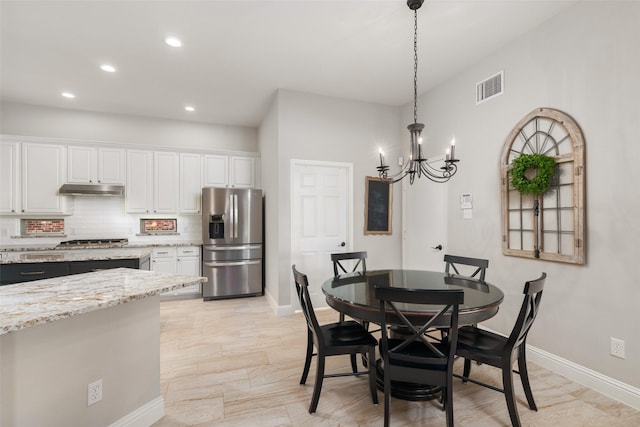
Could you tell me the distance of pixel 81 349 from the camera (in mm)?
1585

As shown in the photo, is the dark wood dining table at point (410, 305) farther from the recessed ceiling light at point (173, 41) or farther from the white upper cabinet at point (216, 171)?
the white upper cabinet at point (216, 171)

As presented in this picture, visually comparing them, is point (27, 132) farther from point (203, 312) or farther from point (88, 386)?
point (88, 386)

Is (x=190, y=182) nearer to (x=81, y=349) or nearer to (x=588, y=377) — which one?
(x=81, y=349)

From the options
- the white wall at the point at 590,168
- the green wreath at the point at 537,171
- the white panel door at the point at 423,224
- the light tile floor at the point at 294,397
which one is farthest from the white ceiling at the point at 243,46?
the light tile floor at the point at 294,397

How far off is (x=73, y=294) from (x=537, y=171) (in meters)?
3.49

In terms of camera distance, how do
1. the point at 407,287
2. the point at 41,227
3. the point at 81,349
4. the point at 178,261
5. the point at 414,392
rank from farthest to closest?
the point at 178,261 < the point at 41,227 < the point at 407,287 < the point at 414,392 < the point at 81,349

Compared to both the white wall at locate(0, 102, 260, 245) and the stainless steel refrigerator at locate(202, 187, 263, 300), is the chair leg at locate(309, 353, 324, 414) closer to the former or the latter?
the stainless steel refrigerator at locate(202, 187, 263, 300)

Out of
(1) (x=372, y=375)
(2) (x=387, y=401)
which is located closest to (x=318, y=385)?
(1) (x=372, y=375)

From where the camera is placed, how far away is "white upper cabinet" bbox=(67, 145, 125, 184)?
4719mm

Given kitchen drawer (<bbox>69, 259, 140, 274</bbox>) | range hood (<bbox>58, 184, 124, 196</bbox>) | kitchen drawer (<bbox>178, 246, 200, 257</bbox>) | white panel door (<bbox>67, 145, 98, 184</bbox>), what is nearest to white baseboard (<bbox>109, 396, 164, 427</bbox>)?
kitchen drawer (<bbox>69, 259, 140, 274</bbox>)

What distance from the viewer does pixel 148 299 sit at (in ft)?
6.39

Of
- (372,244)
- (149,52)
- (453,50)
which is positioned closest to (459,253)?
(372,244)

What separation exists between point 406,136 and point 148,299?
4.02m

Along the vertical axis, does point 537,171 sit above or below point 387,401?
above
